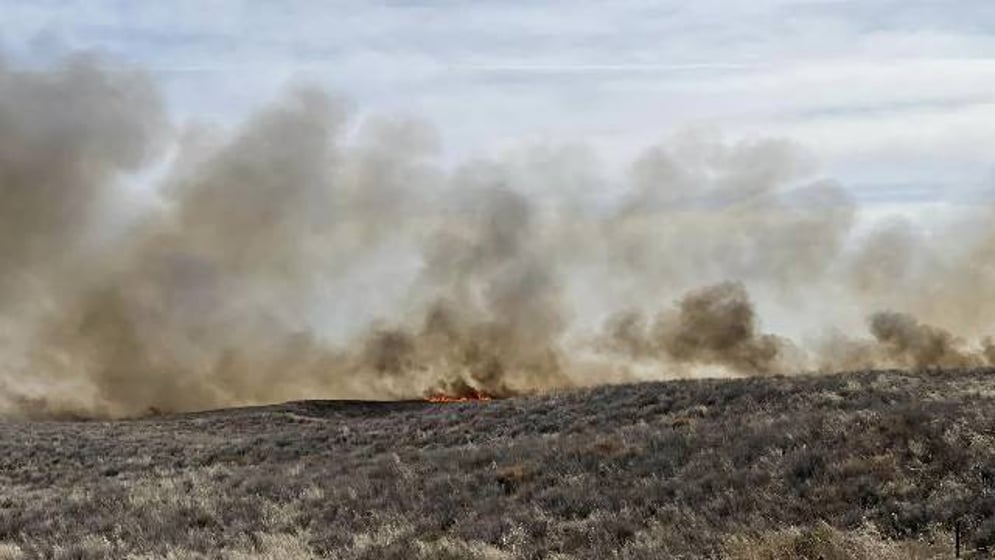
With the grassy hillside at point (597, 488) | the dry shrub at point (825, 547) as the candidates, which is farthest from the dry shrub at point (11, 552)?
the dry shrub at point (825, 547)

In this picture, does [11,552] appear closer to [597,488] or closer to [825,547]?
[597,488]

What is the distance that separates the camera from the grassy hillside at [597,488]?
12.1m

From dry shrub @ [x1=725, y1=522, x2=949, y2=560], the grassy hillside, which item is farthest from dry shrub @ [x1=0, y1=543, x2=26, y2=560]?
dry shrub @ [x1=725, y1=522, x2=949, y2=560]

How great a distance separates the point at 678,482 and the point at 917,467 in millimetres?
3697

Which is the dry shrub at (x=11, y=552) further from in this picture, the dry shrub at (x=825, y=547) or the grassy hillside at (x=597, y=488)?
the dry shrub at (x=825, y=547)

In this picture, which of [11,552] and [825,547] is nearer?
[825,547]

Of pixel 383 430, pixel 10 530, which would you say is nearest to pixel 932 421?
pixel 10 530

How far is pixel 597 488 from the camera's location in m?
16.1

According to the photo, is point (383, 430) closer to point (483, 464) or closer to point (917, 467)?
point (483, 464)

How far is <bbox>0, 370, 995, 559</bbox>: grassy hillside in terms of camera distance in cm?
1208

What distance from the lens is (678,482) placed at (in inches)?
600

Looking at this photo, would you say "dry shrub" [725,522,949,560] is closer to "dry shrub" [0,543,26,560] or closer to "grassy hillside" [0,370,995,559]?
"grassy hillside" [0,370,995,559]

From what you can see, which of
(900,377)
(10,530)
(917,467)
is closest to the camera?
(917,467)

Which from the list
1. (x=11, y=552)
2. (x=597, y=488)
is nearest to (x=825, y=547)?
(x=597, y=488)
